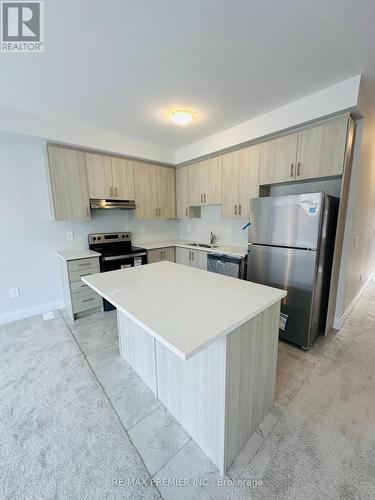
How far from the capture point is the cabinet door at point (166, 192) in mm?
3926

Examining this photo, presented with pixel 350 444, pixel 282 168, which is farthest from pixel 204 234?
pixel 350 444

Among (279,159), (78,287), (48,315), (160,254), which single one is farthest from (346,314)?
(48,315)

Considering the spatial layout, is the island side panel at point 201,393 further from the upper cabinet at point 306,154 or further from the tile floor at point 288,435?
the upper cabinet at point 306,154

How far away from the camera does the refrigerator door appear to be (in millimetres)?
1995

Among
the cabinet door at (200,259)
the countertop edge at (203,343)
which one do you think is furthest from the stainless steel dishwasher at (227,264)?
the countertop edge at (203,343)

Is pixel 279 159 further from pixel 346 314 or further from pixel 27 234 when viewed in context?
pixel 27 234

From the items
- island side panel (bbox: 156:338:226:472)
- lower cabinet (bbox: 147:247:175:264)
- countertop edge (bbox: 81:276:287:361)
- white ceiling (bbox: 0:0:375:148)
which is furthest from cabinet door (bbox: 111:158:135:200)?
island side panel (bbox: 156:338:226:472)

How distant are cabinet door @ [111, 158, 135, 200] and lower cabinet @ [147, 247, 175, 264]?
1000mm

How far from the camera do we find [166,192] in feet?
13.3

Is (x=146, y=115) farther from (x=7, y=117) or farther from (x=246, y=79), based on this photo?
(x=7, y=117)

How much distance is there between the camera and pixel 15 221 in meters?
2.89

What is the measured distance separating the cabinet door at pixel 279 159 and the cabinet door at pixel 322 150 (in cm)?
8

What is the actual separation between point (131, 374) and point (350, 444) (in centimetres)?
169

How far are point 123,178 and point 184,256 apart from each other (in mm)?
1684
